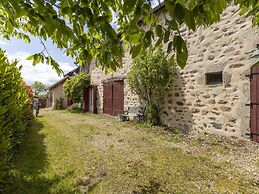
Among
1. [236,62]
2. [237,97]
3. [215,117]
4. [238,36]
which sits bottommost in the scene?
[215,117]

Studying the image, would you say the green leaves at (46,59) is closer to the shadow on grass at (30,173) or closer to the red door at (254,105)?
the shadow on grass at (30,173)

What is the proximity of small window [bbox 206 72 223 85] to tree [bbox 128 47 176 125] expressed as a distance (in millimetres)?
1405

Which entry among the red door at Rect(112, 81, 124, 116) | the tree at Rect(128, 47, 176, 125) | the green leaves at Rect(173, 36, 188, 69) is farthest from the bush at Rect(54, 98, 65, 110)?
the green leaves at Rect(173, 36, 188, 69)

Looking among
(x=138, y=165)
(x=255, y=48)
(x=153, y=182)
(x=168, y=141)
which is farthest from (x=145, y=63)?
(x=153, y=182)

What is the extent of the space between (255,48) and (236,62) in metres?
0.61

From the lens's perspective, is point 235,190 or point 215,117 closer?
point 235,190

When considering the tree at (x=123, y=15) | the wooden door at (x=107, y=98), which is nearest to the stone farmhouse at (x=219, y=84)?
the tree at (x=123, y=15)

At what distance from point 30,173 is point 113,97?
344 inches

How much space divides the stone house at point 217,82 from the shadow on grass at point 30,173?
459 cm

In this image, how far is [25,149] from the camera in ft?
18.7

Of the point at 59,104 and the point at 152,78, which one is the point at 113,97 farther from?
the point at 59,104

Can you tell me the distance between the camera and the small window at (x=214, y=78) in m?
6.37

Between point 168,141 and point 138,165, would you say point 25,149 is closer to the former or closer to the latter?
point 138,165

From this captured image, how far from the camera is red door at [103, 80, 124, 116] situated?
461 inches
